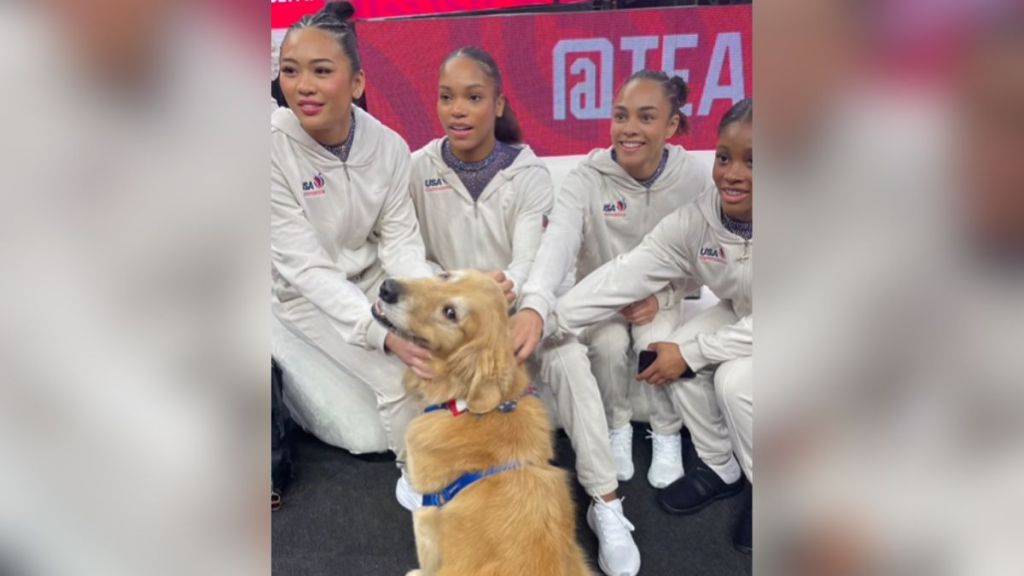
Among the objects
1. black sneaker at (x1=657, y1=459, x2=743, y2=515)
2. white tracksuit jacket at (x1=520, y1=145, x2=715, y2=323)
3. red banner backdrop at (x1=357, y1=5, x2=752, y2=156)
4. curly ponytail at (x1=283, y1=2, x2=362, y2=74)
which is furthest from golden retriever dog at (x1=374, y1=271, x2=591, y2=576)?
curly ponytail at (x1=283, y1=2, x2=362, y2=74)

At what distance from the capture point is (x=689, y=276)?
1.29m

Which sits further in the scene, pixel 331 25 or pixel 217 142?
pixel 331 25

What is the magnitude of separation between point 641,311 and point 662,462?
312mm

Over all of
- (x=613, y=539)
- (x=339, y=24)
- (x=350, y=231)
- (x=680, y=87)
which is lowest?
(x=613, y=539)

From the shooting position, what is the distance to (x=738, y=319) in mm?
1230

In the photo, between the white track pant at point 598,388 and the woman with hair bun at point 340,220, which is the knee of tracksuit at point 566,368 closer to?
the white track pant at point 598,388

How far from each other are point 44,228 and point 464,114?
71 centimetres

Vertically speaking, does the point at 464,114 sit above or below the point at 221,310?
above

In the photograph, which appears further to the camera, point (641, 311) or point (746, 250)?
point (641, 311)

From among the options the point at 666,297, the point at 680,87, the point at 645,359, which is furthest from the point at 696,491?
the point at 680,87

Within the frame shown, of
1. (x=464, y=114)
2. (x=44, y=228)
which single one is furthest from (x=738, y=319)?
(x=44, y=228)

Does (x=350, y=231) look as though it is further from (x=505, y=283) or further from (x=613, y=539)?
(x=613, y=539)

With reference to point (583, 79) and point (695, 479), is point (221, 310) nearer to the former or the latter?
point (583, 79)

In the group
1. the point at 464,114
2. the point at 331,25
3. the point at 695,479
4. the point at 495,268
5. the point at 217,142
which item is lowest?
the point at 695,479
